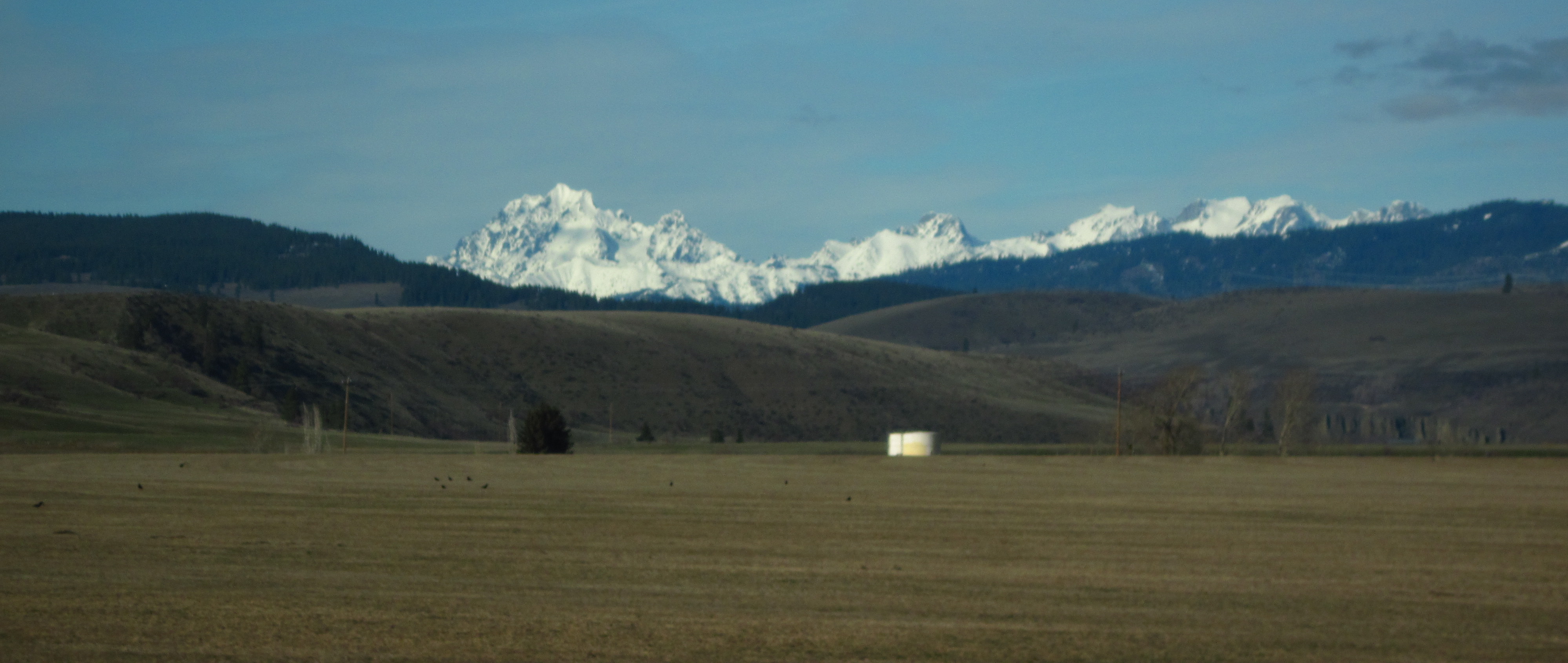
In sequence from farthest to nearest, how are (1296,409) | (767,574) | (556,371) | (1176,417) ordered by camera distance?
(556,371)
(1296,409)
(1176,417)
(767,574)

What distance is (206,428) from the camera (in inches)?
3327

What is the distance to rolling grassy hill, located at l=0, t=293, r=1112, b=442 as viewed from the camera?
4943 inches

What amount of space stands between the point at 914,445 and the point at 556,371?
86074 mm

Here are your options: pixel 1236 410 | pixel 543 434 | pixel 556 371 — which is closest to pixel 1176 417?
pixel 1236 410

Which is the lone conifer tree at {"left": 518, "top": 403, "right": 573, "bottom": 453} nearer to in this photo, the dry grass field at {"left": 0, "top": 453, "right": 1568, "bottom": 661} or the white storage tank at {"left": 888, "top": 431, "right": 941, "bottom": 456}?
the white storage tank at {"left": 888, "top": 431, "right": 941, "bottom": 456}

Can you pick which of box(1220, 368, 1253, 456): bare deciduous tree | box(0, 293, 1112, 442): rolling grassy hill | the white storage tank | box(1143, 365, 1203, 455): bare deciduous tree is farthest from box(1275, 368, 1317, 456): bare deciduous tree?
box(0, 293, 1112, 442): rolling grassy hill

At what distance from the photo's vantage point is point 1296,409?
84000 millimetres

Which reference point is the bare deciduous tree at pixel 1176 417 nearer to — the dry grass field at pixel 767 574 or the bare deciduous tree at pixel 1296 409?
the bare deciduous tree at pixel 1296 409

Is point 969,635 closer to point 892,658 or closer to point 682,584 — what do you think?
point 892,658

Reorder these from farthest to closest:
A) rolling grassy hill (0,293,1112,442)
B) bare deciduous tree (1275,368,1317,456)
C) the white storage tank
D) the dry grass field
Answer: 1. rolling grassy hill (0,293,1112,442)
2. bare deciduous tree (1275,368,1317,456)
3. the white storage tank
4. the dry grass field

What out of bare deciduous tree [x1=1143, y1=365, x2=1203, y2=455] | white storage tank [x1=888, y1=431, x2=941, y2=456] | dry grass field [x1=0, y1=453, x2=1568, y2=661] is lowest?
dry grass field [x1=0, y1=453, x2=1568, y2=661]

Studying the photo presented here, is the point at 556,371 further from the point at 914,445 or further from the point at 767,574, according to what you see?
the point at 767,574

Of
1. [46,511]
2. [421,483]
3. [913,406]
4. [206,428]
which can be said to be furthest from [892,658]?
[913,406]

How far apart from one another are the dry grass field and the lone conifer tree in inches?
1191
